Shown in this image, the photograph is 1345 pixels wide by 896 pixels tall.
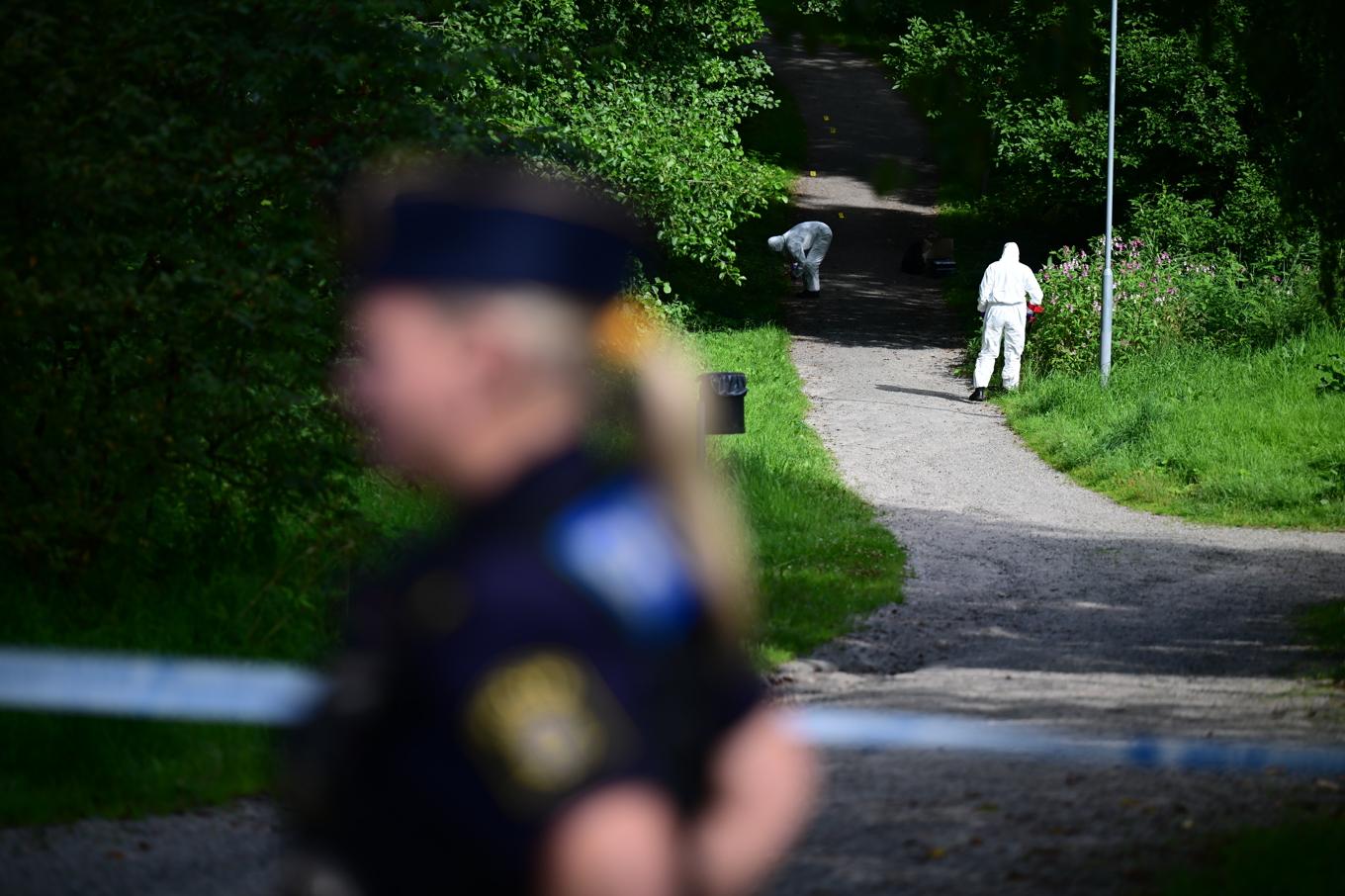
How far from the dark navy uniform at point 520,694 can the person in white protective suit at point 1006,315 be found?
2015 cm

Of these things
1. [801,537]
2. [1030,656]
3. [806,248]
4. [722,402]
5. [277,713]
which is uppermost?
[806,248]

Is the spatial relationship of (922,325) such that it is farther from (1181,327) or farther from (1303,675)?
(1303,675)

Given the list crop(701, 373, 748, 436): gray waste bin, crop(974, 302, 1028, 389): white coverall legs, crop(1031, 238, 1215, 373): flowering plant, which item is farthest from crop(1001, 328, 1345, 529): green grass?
crop(701, 373, 748, 436): gray waste bin

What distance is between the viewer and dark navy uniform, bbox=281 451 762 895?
1.37m

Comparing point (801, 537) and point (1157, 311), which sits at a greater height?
point (1157, 311)

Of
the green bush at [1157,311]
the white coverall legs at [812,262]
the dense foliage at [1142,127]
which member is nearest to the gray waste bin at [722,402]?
the green bush at [1157,311]

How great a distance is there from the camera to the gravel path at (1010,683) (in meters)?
4.84

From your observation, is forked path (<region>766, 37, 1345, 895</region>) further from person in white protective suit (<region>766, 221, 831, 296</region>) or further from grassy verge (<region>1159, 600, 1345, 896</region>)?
person in white protective suit (<region>766, 221, 831, 296</region>)

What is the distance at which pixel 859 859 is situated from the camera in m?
4.79

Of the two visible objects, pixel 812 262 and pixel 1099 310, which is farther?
pixel 812 262

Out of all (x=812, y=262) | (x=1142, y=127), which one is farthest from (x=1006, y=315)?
(x=812, y=262)

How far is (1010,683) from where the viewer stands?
8.02 m

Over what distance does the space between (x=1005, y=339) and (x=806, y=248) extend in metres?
8.91

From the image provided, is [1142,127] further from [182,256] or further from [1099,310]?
[182,256]
